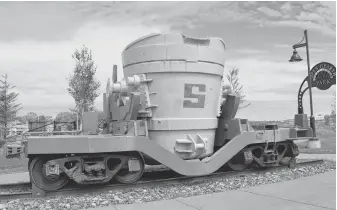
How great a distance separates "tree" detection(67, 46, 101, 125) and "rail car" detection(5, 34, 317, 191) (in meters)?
14.7

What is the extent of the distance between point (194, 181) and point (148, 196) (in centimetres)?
145

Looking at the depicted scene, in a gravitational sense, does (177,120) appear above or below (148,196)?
above

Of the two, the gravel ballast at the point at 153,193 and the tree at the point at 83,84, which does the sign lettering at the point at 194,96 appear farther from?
the tree at the point at 83,84

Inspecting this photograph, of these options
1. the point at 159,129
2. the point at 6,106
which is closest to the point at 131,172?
the point at 159,129

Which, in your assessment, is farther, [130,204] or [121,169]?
[121,169]

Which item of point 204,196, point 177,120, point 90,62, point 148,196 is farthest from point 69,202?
point 90,62

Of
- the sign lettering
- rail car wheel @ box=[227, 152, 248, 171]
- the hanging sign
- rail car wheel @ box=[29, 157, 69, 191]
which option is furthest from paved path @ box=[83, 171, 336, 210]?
the hanging sign

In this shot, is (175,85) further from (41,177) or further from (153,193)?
(41,177)

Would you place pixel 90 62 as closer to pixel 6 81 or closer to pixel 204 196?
pixel 6 81

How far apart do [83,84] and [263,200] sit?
19.3m

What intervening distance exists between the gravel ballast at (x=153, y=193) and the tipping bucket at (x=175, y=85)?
835mm

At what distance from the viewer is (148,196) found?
6.20m

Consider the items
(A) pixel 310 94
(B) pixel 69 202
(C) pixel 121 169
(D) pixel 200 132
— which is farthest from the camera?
(A) pixel 310 94

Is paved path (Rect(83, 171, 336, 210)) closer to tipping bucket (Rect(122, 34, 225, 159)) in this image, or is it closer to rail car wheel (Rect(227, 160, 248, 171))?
tipping bucket (Rect(122, 34, 225, 159))
